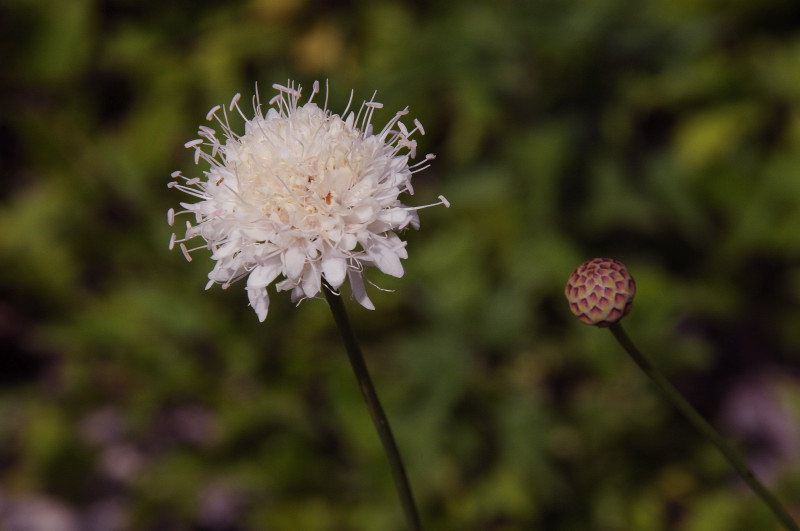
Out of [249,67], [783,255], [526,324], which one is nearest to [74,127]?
[249,67]

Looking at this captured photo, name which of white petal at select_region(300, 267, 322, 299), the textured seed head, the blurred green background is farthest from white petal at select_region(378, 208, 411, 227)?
the blurred green background

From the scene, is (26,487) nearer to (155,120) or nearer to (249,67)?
(155,120)

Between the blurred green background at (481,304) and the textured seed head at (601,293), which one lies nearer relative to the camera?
the textured seed head at (601,293)

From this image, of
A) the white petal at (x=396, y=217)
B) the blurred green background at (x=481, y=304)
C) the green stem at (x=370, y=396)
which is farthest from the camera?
the blurred green background at (x=481, y=304)

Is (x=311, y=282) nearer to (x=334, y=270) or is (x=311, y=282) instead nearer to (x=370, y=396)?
(x=334, y=270)

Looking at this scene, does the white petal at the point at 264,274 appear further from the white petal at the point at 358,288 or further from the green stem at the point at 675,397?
the green stem at the point at 675,397

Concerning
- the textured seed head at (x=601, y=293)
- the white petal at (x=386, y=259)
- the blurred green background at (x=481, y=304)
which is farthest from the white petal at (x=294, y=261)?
the blurred green background at (x=481, y=304)
